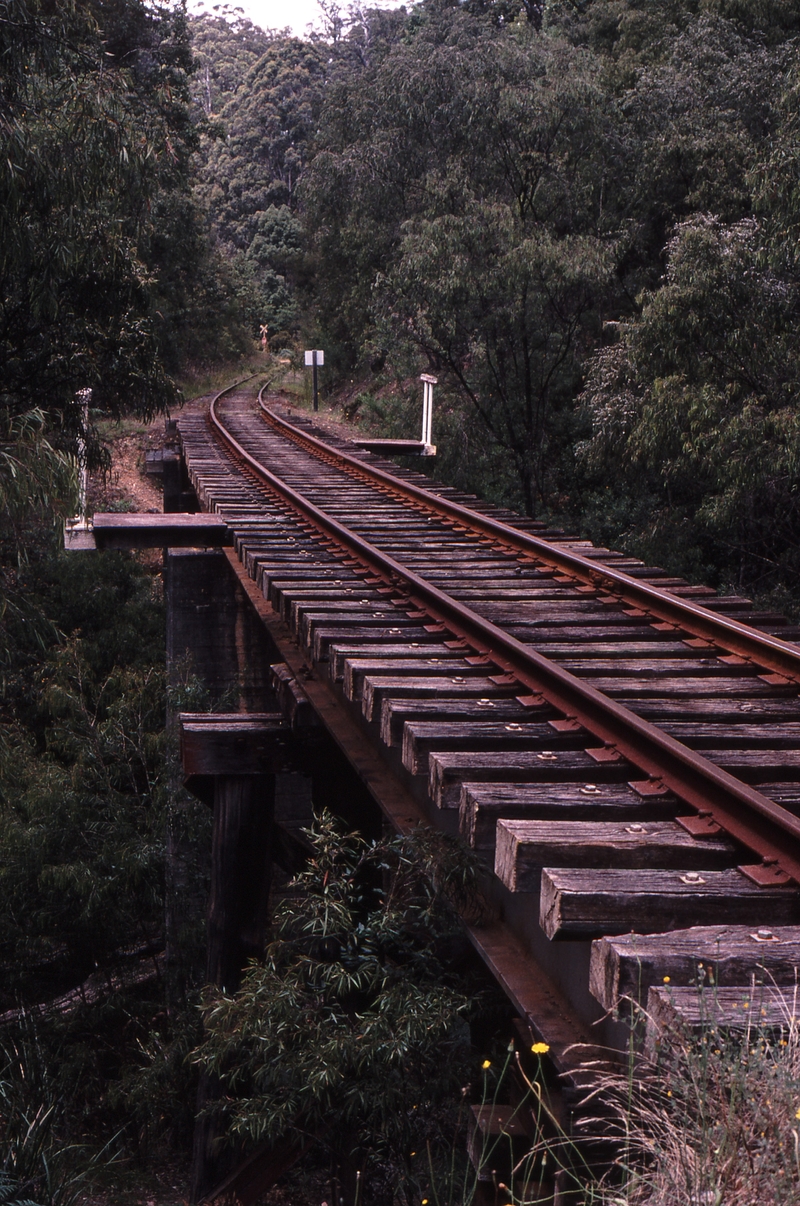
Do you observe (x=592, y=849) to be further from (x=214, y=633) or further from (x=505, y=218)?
(x=505, y=218)

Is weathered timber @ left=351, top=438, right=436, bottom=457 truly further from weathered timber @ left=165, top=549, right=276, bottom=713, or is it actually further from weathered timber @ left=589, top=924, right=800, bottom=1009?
weathered timber @ left=589, top=924, right=800, bottom=1009

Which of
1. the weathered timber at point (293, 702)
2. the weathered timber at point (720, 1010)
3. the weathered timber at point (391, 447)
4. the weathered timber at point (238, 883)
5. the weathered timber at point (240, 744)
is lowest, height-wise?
the weathered timber at point (238, 883)

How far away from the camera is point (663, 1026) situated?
200 centimetres

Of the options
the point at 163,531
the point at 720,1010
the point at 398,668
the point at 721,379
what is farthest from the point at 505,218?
the point at 720,1010

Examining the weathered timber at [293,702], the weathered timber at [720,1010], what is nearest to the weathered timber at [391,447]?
the weathered timber at [293,702]

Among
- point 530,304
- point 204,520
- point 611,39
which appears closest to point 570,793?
point 204,520

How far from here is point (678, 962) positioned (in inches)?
86.0

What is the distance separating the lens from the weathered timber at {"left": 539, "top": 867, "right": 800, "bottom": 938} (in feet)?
8.07

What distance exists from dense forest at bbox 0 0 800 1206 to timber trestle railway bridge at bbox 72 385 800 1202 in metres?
0.87

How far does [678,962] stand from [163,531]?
821 centimetres

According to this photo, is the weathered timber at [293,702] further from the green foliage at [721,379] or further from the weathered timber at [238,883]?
the green foliage at [721,379]

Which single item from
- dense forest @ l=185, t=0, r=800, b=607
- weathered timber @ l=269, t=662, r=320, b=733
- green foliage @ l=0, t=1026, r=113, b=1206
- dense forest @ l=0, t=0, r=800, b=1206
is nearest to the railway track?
weathered timber @ l=269, t=662, r=320, b=733

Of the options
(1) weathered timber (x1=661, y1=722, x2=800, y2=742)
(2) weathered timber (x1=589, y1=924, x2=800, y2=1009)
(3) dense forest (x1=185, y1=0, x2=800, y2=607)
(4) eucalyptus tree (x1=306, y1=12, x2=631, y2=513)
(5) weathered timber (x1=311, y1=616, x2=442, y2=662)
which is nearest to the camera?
(2) weathered timber (x1=589, y1=924, x2=800, y2=1009)

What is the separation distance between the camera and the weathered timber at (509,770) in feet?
11.0
